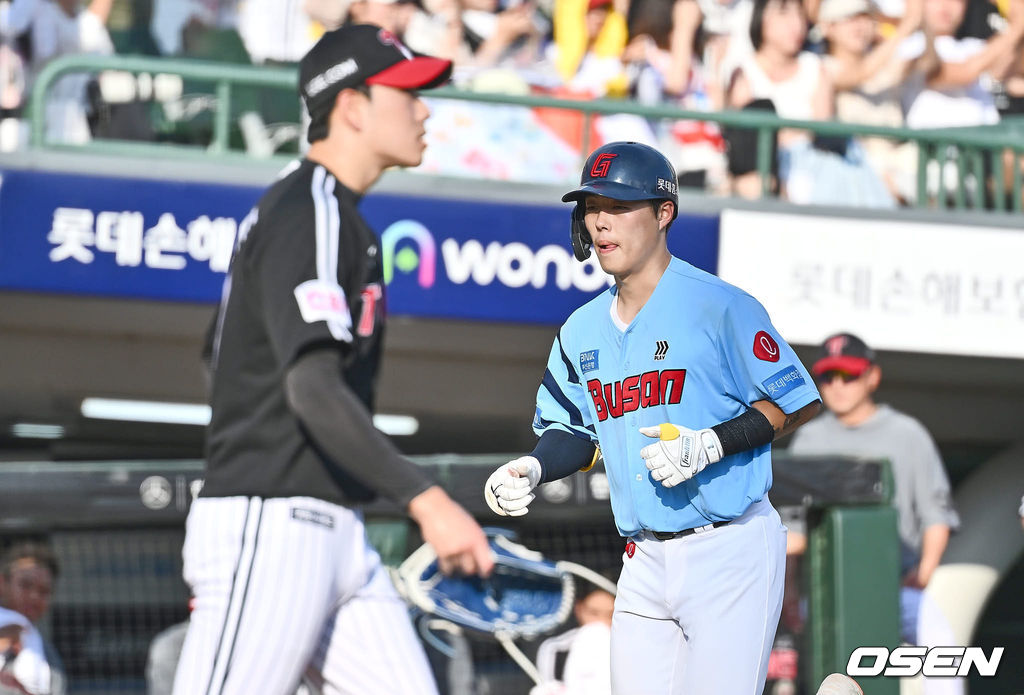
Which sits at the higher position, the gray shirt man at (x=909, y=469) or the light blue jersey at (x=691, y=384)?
the light blue jersey at (x=691, y=384)

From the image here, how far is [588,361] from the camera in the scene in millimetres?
3393

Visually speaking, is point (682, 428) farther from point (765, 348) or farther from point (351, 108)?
point (351, 108)

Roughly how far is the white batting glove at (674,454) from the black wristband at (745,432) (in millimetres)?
67

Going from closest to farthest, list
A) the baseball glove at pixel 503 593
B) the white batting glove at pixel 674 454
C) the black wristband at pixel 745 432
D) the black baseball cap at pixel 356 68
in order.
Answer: the white batting glove at pixel 674 454 < the black wristband at pixel 745 432 < the black baseball cap at pixel 356 68 < the baseball glove at pixel 503 593

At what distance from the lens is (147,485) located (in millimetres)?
5172

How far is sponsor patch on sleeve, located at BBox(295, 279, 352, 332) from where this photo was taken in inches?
125

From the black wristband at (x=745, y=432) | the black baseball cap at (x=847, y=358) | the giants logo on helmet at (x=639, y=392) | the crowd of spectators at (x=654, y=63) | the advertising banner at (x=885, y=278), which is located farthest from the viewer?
the crowd of spectators at (x=654, y=63)

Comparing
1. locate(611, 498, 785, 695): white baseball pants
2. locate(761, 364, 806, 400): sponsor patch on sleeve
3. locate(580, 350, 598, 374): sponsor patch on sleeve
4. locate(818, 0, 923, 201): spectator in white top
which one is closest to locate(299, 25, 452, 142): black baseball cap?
locate(580, 350, 598, 374): sponsor patch on sleeve

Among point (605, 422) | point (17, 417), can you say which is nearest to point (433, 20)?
point (17, 417)

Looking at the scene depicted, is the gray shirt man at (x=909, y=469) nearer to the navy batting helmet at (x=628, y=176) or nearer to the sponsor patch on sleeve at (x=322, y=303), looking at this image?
the navy batting helmet at (x=628, y=176)

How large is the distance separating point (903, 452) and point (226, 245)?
3.91 meters

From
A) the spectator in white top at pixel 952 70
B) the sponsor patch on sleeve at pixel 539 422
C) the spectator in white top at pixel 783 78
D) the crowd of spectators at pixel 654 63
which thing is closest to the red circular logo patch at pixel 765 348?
the sponsor patch on sleeve at pixel 539 422

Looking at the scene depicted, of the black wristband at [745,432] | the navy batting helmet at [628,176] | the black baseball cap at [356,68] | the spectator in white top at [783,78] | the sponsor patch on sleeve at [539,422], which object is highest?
the spectator in white top at [783,78]

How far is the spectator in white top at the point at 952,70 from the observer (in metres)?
9.44
